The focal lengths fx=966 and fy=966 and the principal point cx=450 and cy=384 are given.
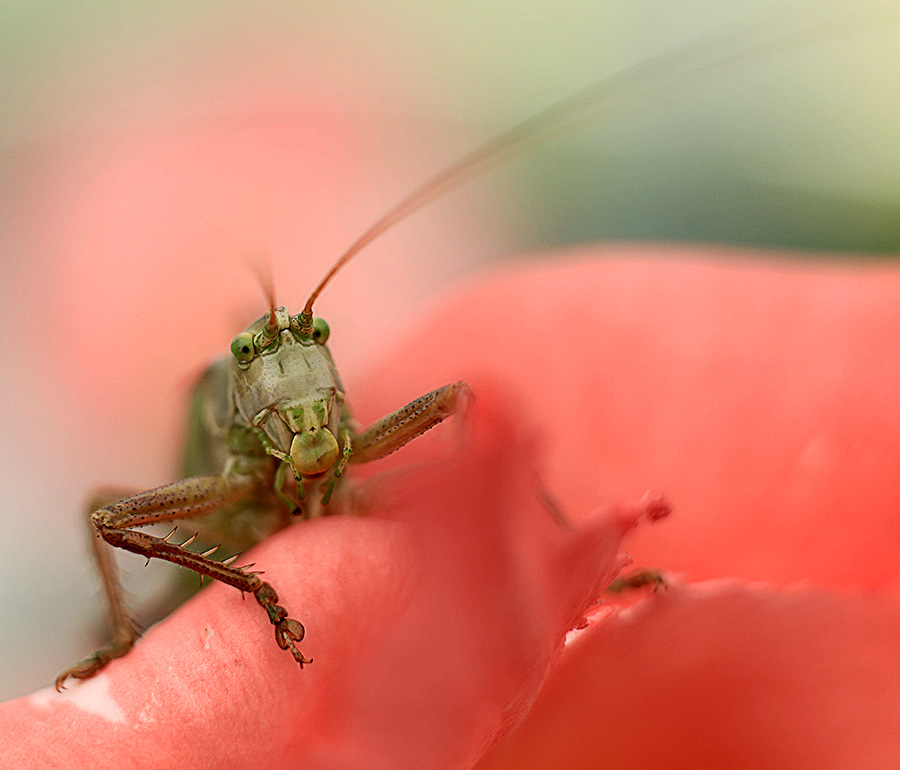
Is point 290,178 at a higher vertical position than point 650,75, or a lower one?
A: higher

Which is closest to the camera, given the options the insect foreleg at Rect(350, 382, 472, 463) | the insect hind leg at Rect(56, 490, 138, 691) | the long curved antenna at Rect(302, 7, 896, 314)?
the insect hind leg at Rect(56, 490, 138, 691)

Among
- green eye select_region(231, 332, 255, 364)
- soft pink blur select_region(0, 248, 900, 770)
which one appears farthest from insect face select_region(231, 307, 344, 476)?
soft pink blur select_region(0, 248, 900, 770)

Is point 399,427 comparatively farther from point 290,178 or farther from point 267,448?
point 290,178

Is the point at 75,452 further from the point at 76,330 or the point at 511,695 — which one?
the point at 511,695

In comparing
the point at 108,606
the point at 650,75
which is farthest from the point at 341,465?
the point at 650,75

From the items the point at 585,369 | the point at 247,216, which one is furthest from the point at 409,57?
the point at 585,369

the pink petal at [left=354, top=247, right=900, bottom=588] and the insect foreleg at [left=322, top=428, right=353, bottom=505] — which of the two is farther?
the insect foreleg at [left=322, top=428, right=353, bottom=505]

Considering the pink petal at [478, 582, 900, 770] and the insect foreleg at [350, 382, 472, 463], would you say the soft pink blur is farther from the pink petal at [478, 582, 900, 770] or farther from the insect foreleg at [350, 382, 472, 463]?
the insect foreleg at [350, 382, 472, 463]
